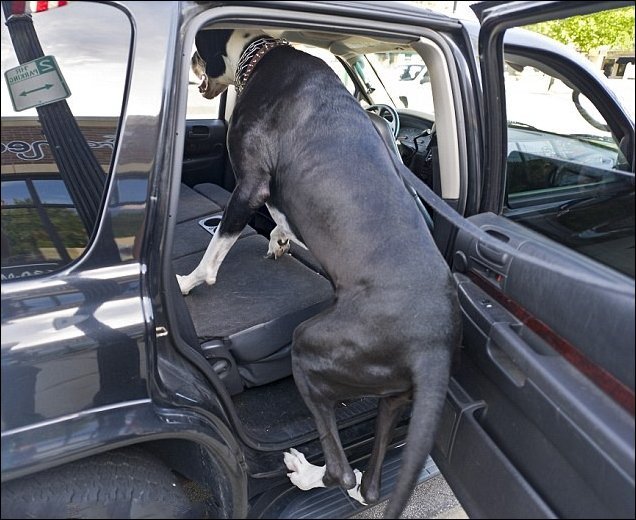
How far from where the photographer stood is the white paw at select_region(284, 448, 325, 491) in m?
1.97

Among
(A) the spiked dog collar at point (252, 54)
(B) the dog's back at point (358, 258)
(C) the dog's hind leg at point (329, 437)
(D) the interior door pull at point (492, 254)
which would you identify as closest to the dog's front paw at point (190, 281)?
(B) the dog's back at point (358, 258)

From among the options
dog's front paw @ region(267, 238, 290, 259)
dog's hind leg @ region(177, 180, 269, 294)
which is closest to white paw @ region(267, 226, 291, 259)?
dog's front paw @ region(267, 238, 290, 259)

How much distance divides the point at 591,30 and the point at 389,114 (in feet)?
5.35

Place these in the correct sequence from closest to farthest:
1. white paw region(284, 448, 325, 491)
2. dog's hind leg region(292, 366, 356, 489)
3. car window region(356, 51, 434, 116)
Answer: dog's hind leg region(292, 366, 356, 489) < white paw region(284, 448, 325, 491) < car window region(356, 51, 434, 116)

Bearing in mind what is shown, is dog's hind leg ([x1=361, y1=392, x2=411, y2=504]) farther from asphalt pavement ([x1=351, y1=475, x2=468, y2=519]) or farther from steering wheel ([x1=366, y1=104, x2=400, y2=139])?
steering wheel ([x1=366, y1=104, x2=400, y2=139])

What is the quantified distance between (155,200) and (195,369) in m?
0.61

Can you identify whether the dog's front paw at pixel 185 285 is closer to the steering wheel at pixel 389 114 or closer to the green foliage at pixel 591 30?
the steering wheel at pixel 389 114

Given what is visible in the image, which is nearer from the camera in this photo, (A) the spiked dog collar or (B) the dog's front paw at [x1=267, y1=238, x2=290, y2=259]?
(A) the spiked dog collar

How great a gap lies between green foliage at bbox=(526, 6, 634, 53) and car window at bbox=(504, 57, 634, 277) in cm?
16

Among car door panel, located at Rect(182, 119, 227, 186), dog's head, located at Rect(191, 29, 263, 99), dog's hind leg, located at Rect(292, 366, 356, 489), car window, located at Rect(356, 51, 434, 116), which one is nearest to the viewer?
dog's hind leg, located at Rect(292, 366, 356, 489)

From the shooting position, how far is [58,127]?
1.44 m

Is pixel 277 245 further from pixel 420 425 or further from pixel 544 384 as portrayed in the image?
pixel 544 384

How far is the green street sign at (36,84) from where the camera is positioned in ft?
4.36

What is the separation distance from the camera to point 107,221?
136 centimetres
